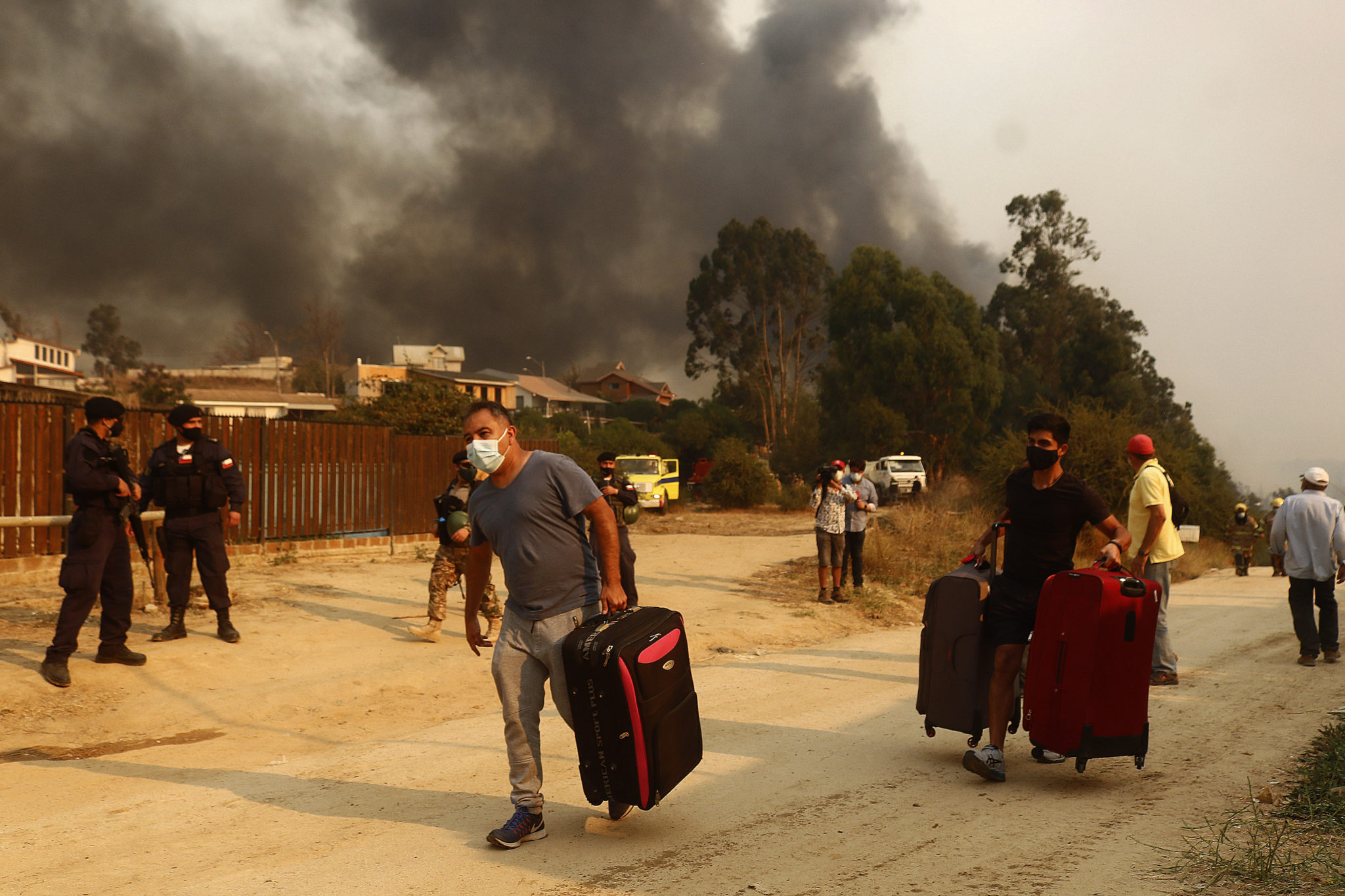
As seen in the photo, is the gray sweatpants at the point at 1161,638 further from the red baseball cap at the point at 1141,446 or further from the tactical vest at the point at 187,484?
the tactical vest at the point at 187,484

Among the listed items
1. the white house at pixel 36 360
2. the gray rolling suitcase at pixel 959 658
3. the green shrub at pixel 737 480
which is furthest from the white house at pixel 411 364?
the gray rolling suitcase at pixel 959 658

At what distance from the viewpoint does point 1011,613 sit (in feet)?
17.9

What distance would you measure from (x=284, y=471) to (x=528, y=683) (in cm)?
1236

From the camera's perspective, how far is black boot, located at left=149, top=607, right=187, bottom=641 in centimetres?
904

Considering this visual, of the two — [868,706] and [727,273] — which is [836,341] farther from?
[868,706]

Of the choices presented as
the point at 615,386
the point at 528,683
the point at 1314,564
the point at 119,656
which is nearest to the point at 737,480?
the point at 1314,564

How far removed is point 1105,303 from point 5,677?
205 feet

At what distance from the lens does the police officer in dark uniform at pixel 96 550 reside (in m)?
7.51

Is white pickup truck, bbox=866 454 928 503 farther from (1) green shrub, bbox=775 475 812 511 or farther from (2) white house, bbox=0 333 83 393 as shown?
(2) white house, bbox=0 333 83 393

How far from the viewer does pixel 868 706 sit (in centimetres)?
754

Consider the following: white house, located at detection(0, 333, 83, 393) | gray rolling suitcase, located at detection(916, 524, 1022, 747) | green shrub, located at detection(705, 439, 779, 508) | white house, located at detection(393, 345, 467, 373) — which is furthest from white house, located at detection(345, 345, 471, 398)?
gray rolling suitcase, located at detection(916, 524, 1022, 747)

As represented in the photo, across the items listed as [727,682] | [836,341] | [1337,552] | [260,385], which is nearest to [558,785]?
[727,682]

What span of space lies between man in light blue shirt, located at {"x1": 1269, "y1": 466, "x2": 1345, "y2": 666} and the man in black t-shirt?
5168 mm

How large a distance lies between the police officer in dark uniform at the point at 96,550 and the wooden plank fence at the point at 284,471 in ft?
12.3
